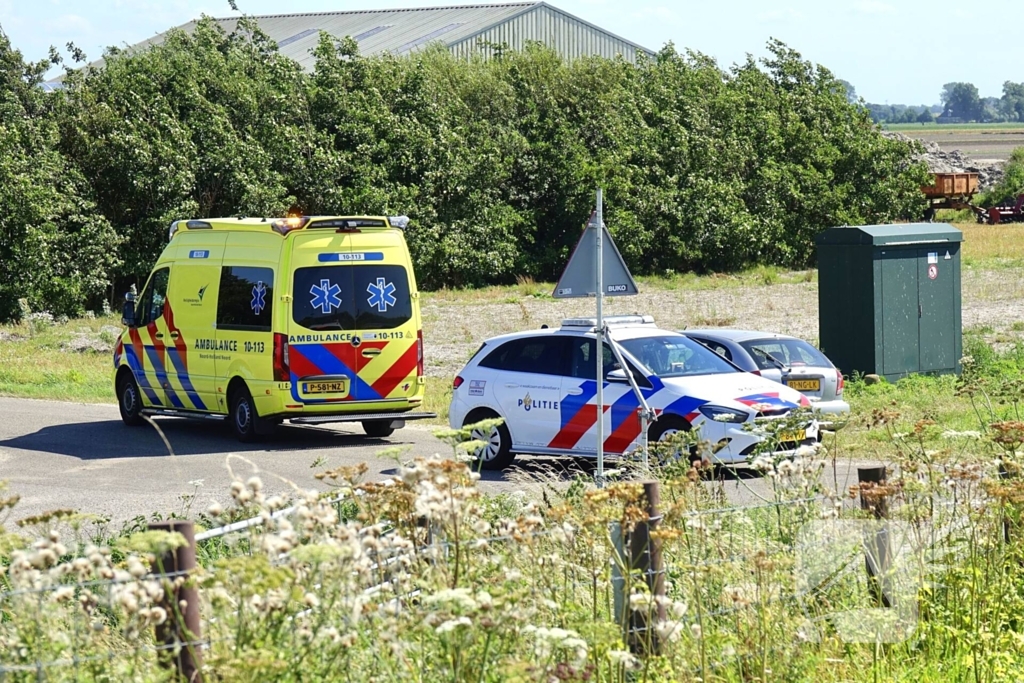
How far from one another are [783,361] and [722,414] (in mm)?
3608

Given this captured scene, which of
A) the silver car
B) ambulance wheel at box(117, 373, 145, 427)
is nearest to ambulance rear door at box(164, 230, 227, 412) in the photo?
ambulance wheel at box(117, 373, 145, 427)

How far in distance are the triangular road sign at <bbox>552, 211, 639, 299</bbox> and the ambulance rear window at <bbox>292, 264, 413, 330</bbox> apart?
16.4 feet

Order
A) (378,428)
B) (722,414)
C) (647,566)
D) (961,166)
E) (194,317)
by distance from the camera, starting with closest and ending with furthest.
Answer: (647,566) → (722,414) → (194,317) → (378,428) → (961,166)

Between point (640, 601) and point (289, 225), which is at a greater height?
point (289, 225)

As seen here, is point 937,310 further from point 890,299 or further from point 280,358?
point 280,358

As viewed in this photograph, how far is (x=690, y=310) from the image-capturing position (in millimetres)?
32500

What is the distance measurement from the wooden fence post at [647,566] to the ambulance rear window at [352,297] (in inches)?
430

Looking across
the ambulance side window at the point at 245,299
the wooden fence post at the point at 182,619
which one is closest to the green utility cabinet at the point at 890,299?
the ambulance side window at the point at 245,299

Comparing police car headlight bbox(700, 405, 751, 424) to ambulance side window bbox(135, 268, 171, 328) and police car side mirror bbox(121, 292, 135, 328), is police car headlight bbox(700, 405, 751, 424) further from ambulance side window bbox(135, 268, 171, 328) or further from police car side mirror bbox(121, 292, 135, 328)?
police car side mirror bbox(121, 292, 135, 328)

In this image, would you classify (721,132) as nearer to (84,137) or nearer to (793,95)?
(793,95)

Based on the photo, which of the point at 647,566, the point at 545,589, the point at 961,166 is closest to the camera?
the point at 647,566

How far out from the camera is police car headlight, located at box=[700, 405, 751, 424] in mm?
13133

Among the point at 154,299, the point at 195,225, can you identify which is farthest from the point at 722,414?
the point at 154,299

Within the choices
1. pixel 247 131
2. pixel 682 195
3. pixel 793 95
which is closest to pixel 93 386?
pixel 247 131
